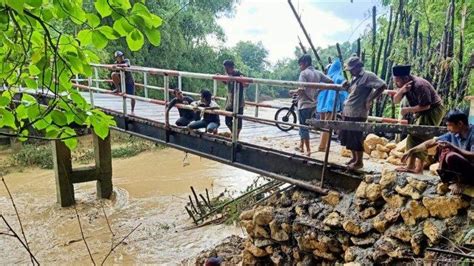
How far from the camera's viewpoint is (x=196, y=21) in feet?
60.7

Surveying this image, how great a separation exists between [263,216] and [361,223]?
1.11 metres

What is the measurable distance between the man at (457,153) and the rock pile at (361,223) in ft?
0.40

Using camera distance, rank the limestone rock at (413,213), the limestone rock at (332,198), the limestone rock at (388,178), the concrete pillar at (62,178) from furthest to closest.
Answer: the concrete pillar at (62,178) < the limestone rock at (332,198) < the limestone rock at (388,178) < the limestone rock at (413,213)

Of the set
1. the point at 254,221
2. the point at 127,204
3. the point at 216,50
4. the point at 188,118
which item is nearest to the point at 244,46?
the point at 216,50

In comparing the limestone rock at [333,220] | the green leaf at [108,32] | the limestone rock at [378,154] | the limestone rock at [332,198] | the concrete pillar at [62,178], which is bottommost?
the concrete pillar at [62,178]

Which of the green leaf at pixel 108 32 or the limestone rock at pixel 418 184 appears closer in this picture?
the green leaf at pixel 108 32

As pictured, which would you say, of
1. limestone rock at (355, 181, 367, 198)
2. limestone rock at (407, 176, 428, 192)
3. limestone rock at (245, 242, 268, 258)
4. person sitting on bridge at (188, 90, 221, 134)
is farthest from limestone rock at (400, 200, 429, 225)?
person sitting on bridge at (188, 90, 221, 134)

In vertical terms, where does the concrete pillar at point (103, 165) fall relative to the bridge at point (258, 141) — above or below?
below

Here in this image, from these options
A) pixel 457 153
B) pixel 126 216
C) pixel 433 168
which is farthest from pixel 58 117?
pixel 126 216

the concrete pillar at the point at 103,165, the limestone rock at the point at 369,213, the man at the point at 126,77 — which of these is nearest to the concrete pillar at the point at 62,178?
the concrete pillar at the point at 103,165

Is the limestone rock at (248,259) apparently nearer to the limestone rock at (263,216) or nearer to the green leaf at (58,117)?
the limestone rock at (263,216)

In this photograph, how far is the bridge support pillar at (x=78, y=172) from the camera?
8.98 meters

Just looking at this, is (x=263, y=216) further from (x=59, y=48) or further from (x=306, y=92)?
(x=59, y=48)

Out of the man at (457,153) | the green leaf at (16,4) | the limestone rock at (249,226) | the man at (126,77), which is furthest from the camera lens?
the man at (126,77)
